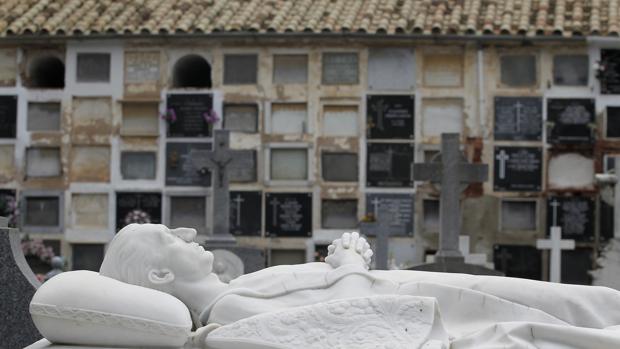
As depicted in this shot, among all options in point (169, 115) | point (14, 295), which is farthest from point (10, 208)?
point (14, 295)

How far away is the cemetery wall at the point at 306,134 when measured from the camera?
21719 mm

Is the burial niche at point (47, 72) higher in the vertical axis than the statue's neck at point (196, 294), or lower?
higher

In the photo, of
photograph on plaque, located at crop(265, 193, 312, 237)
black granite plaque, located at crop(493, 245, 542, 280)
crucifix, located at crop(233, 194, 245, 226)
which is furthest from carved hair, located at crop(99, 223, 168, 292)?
crucifix, located at crop(233, 194, 245, 226)

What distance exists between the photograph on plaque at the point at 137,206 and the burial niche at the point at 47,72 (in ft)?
8.56

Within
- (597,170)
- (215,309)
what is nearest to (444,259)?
(597,170)

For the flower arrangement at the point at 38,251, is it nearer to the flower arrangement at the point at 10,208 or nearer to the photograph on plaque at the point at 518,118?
the flower arrangement at the point at 10,208

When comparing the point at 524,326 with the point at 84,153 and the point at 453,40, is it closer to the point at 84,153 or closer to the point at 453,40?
the point at 453,40

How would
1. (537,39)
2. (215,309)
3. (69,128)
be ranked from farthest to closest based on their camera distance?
(69,128) < (537,39) < (215,309)

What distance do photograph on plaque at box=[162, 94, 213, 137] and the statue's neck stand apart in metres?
17.2

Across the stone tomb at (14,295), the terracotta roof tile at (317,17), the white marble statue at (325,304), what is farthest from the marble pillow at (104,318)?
the terracotta roof tile at (317,17)

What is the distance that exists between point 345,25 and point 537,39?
10.2 feet

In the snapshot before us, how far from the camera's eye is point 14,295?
695 cm

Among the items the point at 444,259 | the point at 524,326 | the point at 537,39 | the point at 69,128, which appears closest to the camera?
the point at 524,326

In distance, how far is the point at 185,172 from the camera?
22.4 metres
